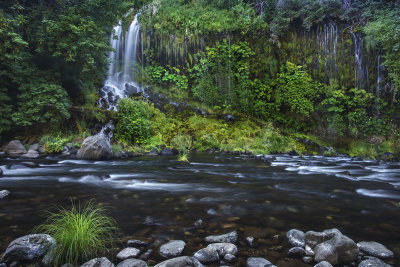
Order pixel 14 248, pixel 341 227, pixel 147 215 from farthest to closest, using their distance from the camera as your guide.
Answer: pixel 147 215, pixel 341 227, pixel 14 248

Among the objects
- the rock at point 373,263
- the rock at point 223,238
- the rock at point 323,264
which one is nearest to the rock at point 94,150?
the rock at point 223,238

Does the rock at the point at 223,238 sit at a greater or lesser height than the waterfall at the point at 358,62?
lesser

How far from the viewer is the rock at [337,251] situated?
6.99ft

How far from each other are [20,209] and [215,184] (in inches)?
Result: 137

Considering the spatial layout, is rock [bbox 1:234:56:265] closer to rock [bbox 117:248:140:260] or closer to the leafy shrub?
rock [bbox 117:248:140:260]

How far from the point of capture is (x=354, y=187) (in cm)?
509

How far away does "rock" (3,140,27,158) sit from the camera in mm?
9359

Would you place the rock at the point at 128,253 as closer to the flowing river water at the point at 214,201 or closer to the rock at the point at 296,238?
the flowing river water at the point at 214,201

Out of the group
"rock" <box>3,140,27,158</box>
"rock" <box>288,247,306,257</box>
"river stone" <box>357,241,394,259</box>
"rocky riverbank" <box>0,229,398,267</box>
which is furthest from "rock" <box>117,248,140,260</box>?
"rock" <box>3,140,27,158</box>

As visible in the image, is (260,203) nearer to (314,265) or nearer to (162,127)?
(314,265)

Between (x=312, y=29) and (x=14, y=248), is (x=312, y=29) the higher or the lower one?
the higher one

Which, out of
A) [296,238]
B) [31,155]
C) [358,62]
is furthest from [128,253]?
[358,62]

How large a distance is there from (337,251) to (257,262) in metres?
0.75

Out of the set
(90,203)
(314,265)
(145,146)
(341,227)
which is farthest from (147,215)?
(145,146)
